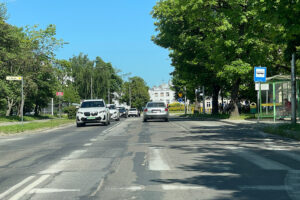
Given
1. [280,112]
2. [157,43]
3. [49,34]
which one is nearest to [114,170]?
A: [280,112]

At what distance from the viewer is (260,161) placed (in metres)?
9.03

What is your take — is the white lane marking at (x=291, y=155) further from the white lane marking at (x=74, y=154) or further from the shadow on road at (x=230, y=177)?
the white lane marking at (x=74, y=154)

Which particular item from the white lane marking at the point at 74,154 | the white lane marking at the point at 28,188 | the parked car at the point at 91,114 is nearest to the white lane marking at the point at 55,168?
the white lane marking at the point at 28,188

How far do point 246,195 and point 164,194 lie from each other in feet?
3.55

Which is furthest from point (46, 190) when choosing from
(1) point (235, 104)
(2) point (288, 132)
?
(1) point (235, 104)

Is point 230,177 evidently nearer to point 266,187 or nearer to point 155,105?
point 266,187

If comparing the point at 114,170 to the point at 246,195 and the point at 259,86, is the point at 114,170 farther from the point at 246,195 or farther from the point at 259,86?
the point at 259,86

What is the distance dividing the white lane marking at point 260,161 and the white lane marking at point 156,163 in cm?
187

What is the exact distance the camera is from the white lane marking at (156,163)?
26.4ft

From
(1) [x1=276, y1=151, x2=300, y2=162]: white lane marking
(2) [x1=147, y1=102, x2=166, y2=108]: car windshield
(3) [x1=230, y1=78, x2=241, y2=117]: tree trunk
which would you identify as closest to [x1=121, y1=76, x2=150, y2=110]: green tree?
(3) [x1=230, y1=78, x2=241, y2=117]: tree trunk

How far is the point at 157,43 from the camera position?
39438 millimetres

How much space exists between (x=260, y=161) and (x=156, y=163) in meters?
2.22

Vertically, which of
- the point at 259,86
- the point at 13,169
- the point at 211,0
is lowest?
the point at 13,169

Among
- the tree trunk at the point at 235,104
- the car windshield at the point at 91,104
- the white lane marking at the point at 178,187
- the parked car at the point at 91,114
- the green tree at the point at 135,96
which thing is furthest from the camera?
the green tree at the point at 135,96
